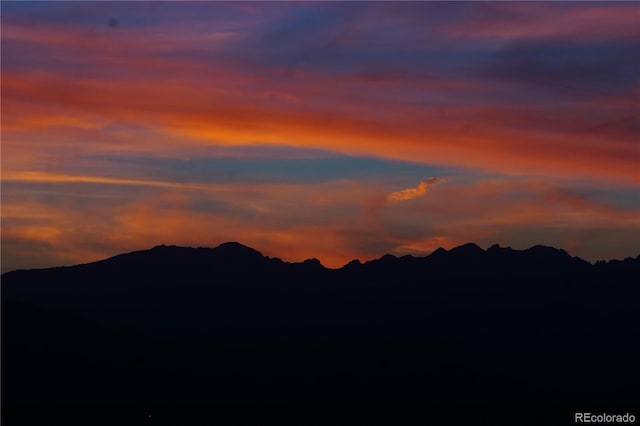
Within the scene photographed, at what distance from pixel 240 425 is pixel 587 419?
64.0 meters

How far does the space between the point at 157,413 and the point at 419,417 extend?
4603 cm

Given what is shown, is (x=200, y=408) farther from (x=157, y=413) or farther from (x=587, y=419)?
(x=587, y=419)

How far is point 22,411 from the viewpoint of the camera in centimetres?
16600

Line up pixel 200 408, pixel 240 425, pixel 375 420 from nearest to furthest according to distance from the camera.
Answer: pixel 240 425, pixel 375 420, pixel 200 408

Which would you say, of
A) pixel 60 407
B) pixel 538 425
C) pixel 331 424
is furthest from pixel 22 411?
pixel 538 425

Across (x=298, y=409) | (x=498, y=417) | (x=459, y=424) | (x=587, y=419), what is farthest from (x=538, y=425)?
(x=298, y=409)

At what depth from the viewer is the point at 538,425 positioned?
5984 inches

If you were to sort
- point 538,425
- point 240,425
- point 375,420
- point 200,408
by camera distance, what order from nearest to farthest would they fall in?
point 240,425, point 538,425, point 375,420, point 200,408

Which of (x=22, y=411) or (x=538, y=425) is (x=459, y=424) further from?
(x=22, y=411)

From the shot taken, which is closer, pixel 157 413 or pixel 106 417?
pixel 106 417

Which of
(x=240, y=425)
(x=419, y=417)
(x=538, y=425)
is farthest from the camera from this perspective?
(x=419, y=417)

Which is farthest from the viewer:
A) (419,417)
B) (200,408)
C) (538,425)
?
(200,408)

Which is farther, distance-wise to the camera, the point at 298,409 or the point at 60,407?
the point at 298,409

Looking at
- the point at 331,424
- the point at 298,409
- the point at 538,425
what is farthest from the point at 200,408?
the point at 538,425
